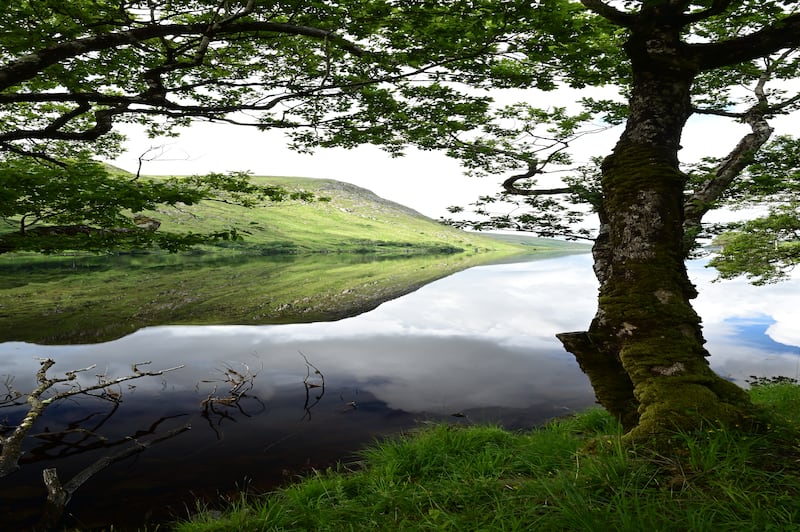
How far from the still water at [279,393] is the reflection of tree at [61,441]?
8cm

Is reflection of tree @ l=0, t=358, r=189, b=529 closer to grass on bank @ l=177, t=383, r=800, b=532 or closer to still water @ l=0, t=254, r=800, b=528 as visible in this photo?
still water @ l=0, t=254, r=800, b=528

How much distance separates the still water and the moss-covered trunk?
19.9ft

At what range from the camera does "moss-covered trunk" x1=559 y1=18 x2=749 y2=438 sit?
442 cm

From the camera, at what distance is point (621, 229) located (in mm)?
5137

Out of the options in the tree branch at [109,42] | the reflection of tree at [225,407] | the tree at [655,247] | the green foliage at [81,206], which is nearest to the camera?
the tree at [655,247]

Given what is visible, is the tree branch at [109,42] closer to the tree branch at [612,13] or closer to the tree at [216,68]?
the tree at [216,68]

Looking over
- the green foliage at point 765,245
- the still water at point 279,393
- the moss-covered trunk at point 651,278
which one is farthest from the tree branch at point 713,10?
the green foliage at point 765,245

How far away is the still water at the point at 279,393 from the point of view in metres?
9.26

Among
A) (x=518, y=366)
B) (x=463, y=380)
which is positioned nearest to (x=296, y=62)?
(x=463, y=380)

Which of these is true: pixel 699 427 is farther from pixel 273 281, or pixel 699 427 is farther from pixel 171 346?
pixel 273 281

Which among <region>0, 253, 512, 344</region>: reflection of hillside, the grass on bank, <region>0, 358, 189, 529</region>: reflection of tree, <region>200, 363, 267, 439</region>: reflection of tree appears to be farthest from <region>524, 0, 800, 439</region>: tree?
<region>0, 253, 512, 344</region>: reflection of hillside

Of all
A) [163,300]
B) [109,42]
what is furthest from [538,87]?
[163,300]

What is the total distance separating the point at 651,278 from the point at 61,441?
46.6ft

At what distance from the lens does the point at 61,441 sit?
10.9 metres
